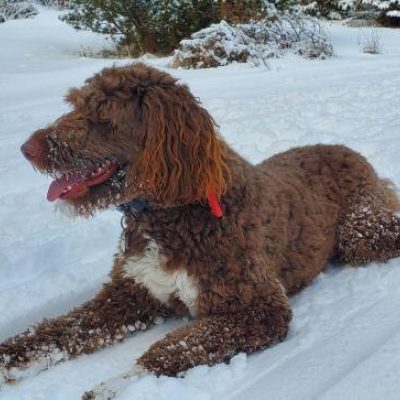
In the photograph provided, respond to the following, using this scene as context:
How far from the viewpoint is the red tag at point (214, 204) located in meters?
3.39

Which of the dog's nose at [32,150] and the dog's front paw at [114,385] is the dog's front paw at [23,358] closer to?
the dog's front paw at [114,385]

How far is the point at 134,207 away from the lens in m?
3.56

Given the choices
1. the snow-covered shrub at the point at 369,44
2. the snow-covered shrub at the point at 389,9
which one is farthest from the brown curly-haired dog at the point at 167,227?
the snow-covered shrub at the point at 389,9

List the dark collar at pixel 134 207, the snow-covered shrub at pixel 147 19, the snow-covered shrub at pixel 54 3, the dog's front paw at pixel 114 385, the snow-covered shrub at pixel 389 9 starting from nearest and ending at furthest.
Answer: the dog's front paw at pixel 114 385
the dark collar at pixel 134 207
the snow-covered shrub at pixel 147 19
the snow-covered shrub at pixel 389 9
the snow-covered shrub at pixel 54 3

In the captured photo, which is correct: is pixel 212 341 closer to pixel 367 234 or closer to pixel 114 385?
pixel 114 385

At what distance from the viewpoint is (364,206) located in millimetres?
4590

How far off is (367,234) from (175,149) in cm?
188

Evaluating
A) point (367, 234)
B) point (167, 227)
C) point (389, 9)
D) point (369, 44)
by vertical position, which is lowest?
point (367, 234)

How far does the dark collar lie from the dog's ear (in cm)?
18

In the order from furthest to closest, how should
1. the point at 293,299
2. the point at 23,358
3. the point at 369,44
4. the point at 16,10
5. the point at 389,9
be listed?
1. the point at 16,10
2. the point at 389,9
3. the point at 369,44
4. the point at 293,299
5. the point at 23,358

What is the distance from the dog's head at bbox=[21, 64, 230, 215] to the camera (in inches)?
128

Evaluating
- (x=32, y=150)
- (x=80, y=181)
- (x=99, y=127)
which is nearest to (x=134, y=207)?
(x=80, y=181)

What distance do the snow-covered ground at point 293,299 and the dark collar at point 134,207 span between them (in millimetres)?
745

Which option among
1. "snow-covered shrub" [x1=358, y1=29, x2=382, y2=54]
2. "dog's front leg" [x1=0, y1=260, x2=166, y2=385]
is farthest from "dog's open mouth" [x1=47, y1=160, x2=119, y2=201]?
"snow-covered shrub" [x1=358, y1=29, x2=382, y2=54]
